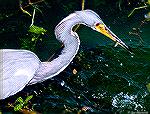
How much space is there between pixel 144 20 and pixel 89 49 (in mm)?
1117

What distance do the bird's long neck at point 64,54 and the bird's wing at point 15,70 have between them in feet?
0.43

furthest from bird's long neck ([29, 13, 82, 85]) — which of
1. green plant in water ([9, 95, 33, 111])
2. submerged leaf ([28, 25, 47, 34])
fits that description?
submerged leaf ([28, 25, 47, 34])

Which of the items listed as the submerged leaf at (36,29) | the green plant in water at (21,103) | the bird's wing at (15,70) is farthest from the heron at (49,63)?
the submerged leaf at (36,29)

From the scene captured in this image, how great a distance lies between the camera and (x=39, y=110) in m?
4.19

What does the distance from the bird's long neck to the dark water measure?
0.27m

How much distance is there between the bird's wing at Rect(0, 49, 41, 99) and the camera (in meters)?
4.04

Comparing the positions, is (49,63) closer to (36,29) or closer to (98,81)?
(98,81)

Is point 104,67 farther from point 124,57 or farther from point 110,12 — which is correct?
point 110,12

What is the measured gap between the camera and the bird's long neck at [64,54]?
14.1 ft

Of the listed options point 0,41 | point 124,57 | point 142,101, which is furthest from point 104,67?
point 0,41

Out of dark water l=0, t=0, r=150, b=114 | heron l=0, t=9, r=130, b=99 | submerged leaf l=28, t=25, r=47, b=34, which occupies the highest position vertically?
heron l=0, t=9, r=130, b=99

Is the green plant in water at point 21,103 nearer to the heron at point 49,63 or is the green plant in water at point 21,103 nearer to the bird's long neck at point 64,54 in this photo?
the heron at point 49,63

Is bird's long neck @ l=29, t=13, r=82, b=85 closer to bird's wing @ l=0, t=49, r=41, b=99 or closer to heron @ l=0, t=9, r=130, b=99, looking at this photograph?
heron @ l=0, t=9, r=130, b=99

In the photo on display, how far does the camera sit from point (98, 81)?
4.59m
